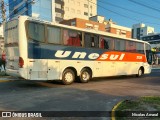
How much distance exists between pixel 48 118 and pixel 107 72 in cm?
1058

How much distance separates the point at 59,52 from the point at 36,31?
1.89m

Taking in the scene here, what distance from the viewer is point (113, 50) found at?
17.5 m

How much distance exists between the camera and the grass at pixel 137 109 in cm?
686

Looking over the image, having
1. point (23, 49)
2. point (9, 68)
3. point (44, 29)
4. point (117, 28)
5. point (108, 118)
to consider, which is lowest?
point (108, 118)

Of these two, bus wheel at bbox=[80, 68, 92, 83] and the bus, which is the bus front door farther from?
bus wheel at bbox=[80, 68, 92, 83]

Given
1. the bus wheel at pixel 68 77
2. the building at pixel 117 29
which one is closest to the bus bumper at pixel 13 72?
the bus wheel at pixel 68 77

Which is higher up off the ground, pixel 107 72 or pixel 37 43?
pixel 37 43

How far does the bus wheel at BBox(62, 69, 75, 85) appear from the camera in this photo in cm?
1395


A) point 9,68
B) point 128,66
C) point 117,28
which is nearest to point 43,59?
point 9,68

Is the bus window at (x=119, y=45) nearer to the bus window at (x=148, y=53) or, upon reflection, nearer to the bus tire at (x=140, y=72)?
the bus tire at (x=140, y=72)

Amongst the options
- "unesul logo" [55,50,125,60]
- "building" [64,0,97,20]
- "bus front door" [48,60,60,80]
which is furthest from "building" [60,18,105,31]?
"bus front door" [48,60,60,80]

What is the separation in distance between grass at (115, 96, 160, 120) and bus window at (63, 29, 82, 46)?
6363mm

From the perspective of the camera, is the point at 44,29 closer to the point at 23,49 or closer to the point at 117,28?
the point at 23,49

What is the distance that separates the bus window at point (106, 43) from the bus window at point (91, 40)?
53 cm
